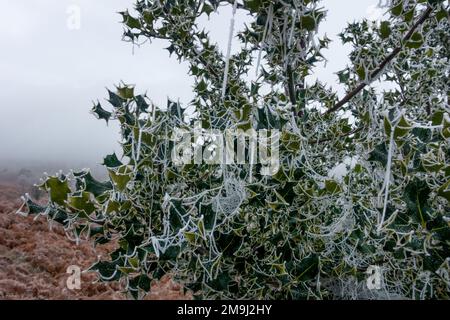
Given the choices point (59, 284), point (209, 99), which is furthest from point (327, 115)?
point (59, 284)

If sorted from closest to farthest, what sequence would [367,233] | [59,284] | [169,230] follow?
[169,230]
[367,233]
[59,284]

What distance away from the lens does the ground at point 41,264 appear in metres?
3.15

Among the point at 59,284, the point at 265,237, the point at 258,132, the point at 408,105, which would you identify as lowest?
the point at 59,284

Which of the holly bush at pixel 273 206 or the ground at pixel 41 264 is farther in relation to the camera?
the ground at pixel 41 264

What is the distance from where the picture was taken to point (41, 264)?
377cm

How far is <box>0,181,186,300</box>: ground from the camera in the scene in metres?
3.15

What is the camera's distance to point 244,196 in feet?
2.07

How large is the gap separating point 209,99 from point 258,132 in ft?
1.75

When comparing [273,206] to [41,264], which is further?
[41,264]

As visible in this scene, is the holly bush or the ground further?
the ground

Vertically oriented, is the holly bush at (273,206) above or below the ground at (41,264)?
above

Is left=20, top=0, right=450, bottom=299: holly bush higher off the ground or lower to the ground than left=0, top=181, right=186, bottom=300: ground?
higher

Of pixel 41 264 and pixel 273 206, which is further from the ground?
pixel 273 206
